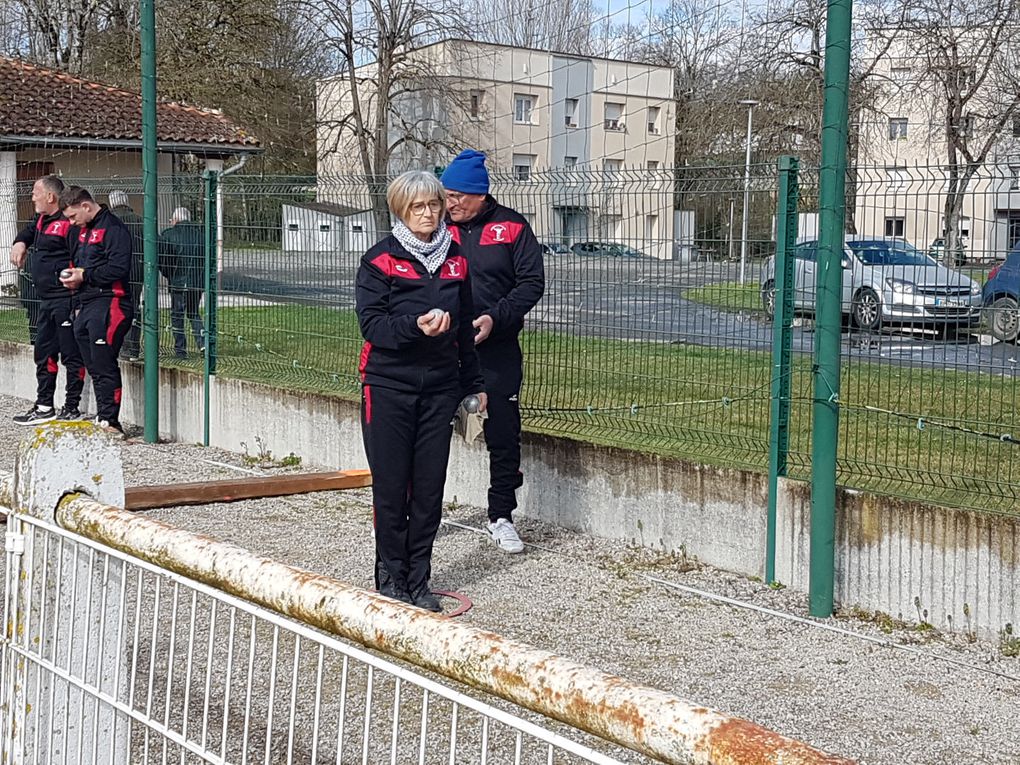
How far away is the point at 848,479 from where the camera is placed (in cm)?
662

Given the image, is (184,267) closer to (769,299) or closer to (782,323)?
(769,299)

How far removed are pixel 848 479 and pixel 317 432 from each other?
161 inches

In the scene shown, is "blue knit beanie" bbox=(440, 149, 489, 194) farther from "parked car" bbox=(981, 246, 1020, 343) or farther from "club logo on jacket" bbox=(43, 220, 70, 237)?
"club logo on jacket" bbox=(43, 220, 70, 237)

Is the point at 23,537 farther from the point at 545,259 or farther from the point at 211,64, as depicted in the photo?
the point at 211,64

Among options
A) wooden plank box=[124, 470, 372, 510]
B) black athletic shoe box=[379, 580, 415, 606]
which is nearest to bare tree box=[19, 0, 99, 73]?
wooden plank box=[124, 470, 372, 510]

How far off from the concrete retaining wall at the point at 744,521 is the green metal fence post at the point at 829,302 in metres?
0.22

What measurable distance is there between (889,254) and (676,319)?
1.37 meters

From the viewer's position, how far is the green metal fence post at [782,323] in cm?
636

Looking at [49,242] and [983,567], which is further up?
[49,242]

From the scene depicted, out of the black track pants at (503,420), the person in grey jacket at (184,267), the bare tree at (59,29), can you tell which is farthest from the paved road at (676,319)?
the bare tree at (59,29)

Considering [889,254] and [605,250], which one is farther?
[605,250]

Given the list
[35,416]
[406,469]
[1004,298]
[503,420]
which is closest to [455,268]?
[406,469]

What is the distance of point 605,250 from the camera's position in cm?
738

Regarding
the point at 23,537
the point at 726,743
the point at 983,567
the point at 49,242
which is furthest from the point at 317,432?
the point at 726,743
